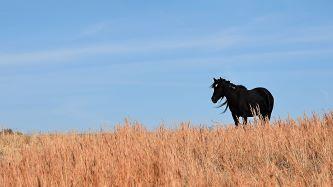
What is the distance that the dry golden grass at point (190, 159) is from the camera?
21.2 feet

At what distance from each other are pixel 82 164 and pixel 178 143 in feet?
14.0

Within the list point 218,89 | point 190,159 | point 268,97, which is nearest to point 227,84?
point 218,89

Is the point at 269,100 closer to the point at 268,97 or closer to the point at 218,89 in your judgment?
the point at 268,97

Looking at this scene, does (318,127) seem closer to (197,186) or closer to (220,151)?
(220,151)

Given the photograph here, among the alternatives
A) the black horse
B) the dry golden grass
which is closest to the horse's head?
the black horse

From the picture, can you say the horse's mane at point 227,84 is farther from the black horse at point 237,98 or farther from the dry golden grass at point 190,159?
the dry golden grass at point 190,159

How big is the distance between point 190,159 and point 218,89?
32.6 feet

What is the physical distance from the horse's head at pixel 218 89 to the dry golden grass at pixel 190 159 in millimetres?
5625

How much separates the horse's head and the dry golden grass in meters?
5.63

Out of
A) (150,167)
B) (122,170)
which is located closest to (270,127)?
(150,167)

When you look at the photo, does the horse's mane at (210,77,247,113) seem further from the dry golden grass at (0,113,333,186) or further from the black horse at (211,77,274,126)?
the dry golden grass at (0,113,333,186)

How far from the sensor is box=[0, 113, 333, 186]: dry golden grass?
6.46 meters

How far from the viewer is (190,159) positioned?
8.41 metres

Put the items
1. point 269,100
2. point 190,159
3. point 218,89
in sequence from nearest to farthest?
point 190,159, point 218,89, point 269,100
